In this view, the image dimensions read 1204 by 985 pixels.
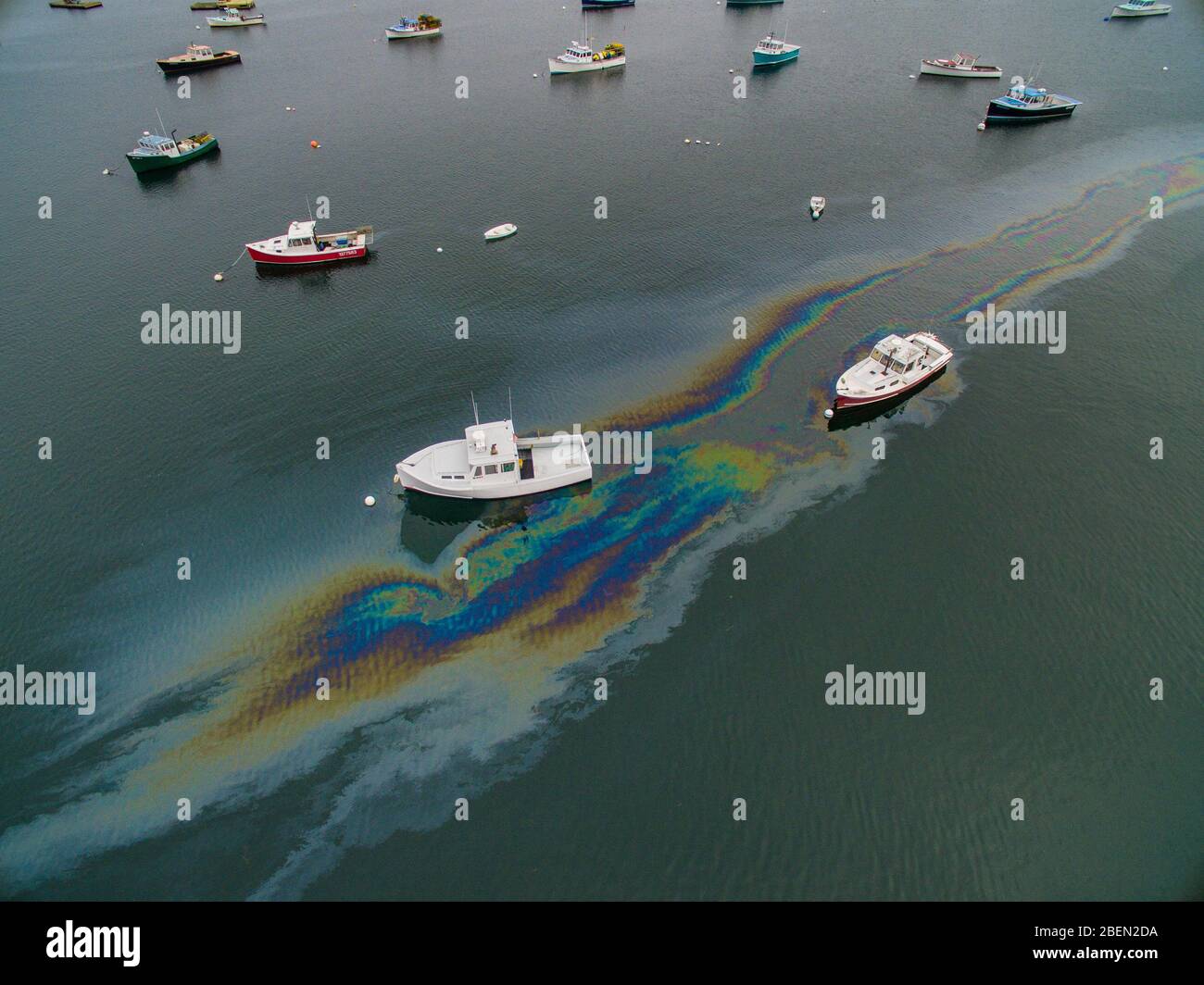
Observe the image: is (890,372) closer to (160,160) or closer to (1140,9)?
(160,160)

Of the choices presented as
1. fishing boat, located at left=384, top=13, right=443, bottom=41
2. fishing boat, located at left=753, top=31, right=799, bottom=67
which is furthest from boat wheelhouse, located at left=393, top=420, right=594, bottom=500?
fishing boat, located at left=384, top=13, right=443, bottom=41

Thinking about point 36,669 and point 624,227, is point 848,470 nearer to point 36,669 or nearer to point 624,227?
point 624,227

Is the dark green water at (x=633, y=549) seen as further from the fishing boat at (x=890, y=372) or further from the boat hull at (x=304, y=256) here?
the fishing boat at (x=890, y=372)

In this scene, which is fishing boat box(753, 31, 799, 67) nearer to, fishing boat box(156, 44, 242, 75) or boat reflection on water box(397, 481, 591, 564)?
fishing boat box(156, 44, 242, 75)

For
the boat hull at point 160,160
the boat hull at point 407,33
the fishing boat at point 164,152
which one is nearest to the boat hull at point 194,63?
the boat hull at point 407,33

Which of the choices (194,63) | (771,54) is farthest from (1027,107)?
(194,63)

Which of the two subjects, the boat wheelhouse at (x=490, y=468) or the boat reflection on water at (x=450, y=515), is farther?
the boat wheelhouse at (x=490, y=468)
